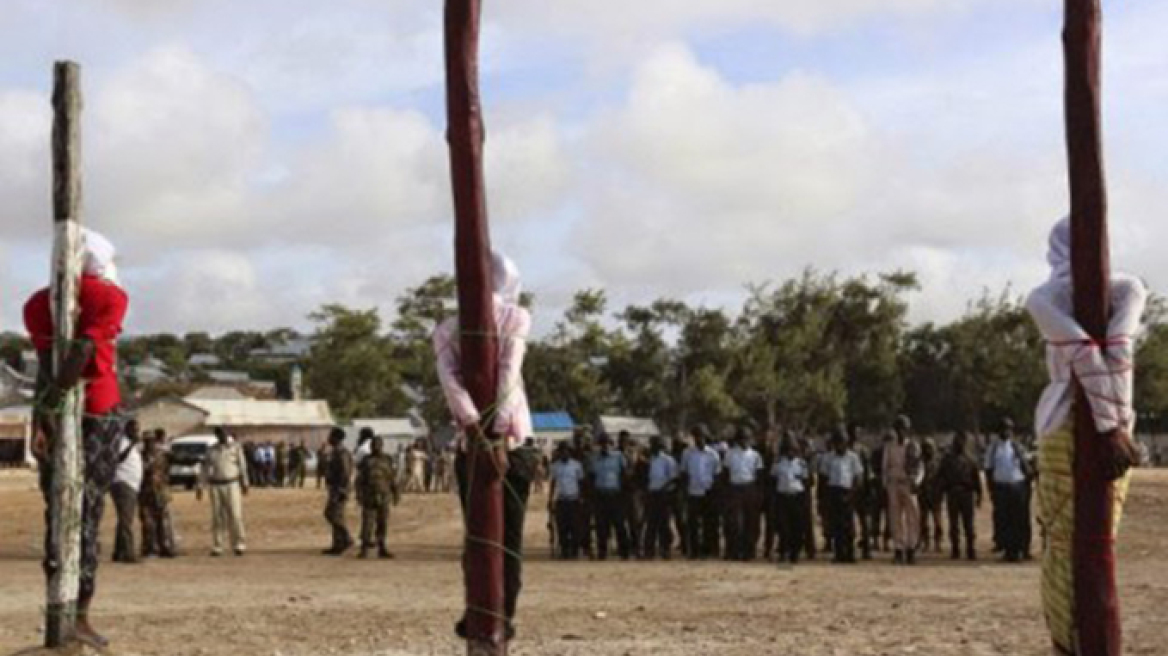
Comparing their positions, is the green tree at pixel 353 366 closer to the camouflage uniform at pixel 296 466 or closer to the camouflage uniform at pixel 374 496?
the camouflage uniform at pixel 296 466

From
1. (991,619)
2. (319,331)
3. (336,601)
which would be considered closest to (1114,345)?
(991,619)

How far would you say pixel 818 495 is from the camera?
2086 cm

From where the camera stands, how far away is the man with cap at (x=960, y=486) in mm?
20422

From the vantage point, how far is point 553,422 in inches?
2440

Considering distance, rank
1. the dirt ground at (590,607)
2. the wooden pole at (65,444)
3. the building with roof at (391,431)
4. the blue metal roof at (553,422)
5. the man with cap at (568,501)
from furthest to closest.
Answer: the building with roof at (391,431)
the blue metal roof at (553,422)
the man with cap at (568,501)
the dirt ground at (590,607)
the wooden pole at (65,444)

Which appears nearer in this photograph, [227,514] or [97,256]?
[97,256]

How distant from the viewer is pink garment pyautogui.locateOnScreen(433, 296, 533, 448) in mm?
6570

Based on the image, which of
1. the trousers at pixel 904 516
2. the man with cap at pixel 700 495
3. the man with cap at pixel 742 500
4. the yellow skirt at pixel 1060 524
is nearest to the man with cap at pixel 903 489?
the trousers at pixel 904 516

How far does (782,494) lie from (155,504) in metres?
8.62

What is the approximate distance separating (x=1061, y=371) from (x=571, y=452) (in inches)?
627

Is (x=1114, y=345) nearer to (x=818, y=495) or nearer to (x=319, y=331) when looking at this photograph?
(x=818, y=495)

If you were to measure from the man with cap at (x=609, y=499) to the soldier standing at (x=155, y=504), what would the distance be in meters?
5.95

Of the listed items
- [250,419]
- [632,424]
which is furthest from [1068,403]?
[250,419]

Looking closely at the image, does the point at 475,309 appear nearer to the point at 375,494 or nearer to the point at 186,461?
the point at 375,494
